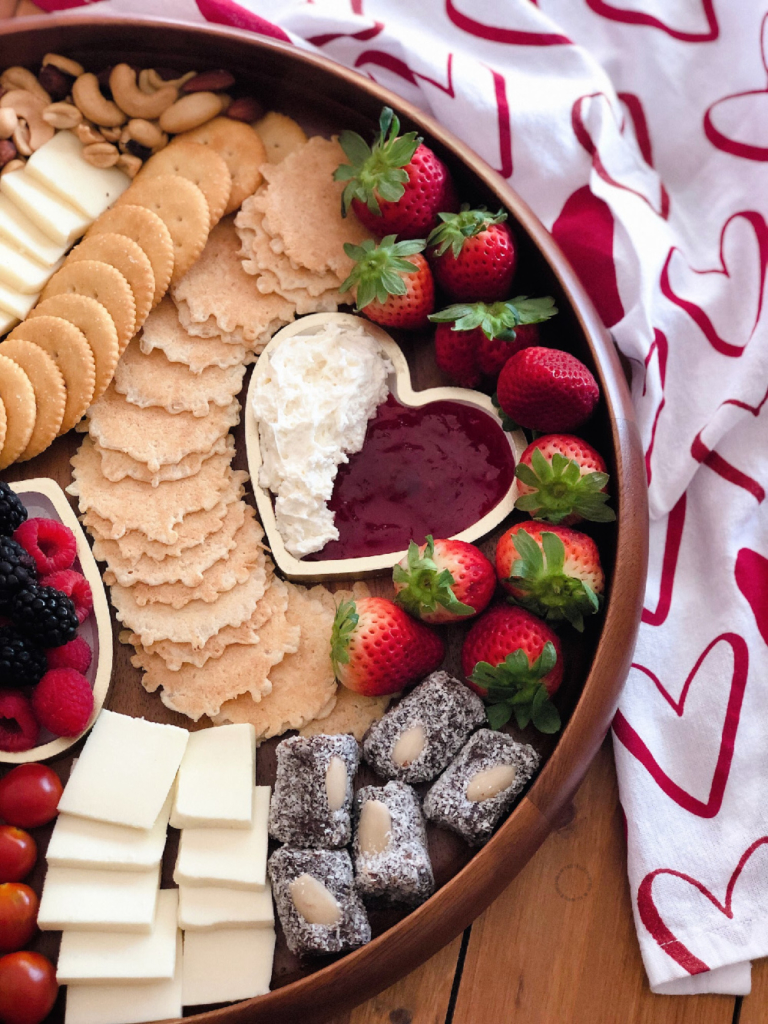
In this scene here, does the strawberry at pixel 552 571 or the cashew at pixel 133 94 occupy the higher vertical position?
the cashew at pixel 133 94

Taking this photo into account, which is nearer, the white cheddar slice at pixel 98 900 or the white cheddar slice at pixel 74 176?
the white cheddar slice at pixel 98 900

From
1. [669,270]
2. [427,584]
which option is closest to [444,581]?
[427,584]

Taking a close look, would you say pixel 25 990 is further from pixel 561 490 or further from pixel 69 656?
pixel 561 490

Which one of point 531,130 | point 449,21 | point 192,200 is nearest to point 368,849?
point 192,200

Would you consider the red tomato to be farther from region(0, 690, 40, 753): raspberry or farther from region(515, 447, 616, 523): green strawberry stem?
region(515, 447, 616, 523): green strawberry stem

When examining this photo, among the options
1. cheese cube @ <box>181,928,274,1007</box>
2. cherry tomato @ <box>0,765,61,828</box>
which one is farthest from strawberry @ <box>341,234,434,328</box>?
cheese cube @ <box>181,928,274,1007</box>

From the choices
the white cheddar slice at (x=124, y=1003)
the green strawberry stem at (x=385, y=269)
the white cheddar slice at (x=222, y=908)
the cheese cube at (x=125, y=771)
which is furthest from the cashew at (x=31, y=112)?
the white cheddar slice at (x=124, y=1003)

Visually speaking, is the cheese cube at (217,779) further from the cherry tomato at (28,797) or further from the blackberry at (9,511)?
the blackberry at (9,511)
